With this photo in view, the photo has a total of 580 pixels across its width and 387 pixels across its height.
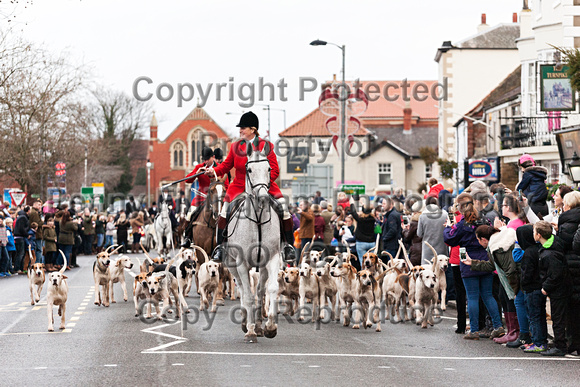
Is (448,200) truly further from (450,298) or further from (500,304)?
(500,304)

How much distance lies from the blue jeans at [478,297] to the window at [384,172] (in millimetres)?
69035

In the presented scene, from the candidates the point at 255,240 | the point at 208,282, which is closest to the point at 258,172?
the point at 255,240

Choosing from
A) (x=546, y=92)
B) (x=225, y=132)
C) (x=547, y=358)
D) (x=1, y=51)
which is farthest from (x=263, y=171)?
(x=225, y=132)

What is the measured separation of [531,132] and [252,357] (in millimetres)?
25364

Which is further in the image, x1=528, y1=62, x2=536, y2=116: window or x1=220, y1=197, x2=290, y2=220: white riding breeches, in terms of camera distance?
x1=528, y1=62, x2=536, y2=116: window

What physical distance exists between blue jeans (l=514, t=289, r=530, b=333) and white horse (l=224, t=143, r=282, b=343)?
301 cm

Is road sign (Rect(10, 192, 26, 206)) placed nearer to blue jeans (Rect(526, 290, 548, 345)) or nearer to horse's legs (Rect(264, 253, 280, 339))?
horse's legs (Rect(264, 253, 280, 339))

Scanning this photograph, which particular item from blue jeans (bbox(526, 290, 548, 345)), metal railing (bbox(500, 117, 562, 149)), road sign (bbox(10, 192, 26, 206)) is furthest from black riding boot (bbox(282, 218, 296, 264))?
road sign (bbox(10, 192, 26, 206))

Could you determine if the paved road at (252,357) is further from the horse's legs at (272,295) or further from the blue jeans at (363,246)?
the blue jeans at (363,246)

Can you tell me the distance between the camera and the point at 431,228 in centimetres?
1622

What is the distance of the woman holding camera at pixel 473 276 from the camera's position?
1289cm

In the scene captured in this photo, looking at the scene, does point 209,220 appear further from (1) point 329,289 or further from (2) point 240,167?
(2) point 240,167

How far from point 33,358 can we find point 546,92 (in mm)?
19484

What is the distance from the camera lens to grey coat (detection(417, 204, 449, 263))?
53.1ft
